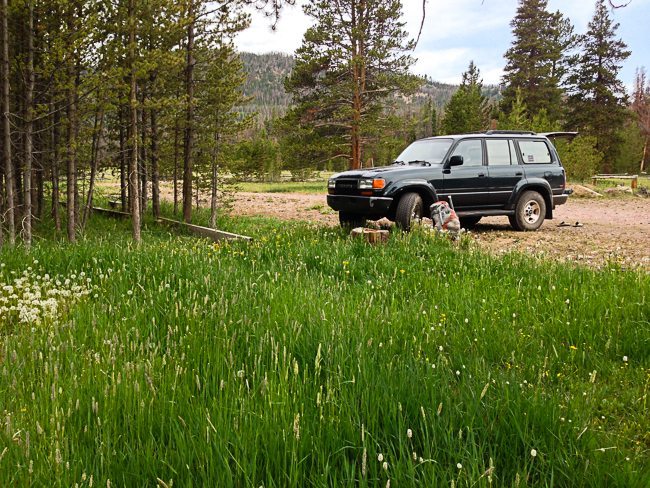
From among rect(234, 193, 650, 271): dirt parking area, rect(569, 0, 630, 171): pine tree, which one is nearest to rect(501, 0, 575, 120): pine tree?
rect(569, 0, 630, 171): pine tree

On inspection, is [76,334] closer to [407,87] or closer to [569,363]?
[569,363]

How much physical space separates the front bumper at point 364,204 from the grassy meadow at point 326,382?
539 cm

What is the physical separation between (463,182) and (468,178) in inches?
8.7

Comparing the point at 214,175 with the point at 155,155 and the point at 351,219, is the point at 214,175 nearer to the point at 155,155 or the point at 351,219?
the point at 155,155

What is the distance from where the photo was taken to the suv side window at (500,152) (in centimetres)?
1284

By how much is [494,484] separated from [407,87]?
1247 inches

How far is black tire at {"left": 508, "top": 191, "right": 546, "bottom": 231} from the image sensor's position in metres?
13.1

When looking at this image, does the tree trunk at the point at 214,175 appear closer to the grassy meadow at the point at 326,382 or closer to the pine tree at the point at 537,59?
the grassy meadow at the point at 326,382

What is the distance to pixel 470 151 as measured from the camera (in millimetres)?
12539

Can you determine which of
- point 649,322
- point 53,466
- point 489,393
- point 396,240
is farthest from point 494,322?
point 396,240

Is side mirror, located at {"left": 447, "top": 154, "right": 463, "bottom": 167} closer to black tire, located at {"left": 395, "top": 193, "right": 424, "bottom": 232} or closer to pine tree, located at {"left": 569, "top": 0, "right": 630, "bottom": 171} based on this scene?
black tire, located at {"left": 395, "top": 193, "right": 424, "bottom": 232}

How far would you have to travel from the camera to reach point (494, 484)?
1.85 metres

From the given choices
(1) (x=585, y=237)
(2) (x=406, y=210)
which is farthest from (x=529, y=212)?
(2) (x=406, y=210)

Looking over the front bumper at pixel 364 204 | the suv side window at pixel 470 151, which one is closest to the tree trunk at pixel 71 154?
the front bumper at pixel 364 204
